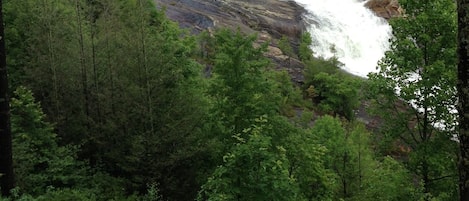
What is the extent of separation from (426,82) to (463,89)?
23.1 feet

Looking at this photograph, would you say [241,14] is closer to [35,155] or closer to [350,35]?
[350,35]

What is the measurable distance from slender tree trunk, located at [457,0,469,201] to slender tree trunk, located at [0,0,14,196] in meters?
8.95

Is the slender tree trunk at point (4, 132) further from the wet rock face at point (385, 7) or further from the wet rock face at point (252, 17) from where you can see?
the wet rock face at point (385, 7)

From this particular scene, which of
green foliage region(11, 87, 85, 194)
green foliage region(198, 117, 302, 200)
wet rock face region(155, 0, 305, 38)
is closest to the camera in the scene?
green foliage region(198, 117, 302, 200)

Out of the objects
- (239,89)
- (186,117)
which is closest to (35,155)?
(186,117)

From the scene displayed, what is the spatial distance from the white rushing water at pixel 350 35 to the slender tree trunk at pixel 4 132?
44026 mm

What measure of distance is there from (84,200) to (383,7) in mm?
56220

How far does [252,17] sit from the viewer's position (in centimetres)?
5134

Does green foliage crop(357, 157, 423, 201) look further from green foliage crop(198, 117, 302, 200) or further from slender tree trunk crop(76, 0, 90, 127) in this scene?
slender tree trunk crop(76, 0, 90, 127)

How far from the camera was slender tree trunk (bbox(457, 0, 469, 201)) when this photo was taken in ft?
16.6

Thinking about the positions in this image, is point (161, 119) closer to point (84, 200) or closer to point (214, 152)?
point (214, 152)

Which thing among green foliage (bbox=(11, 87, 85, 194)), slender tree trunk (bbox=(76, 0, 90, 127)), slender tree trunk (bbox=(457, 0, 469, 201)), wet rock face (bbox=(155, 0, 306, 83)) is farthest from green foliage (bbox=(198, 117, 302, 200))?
wet rock face (bbox=(155, 0, 306, 83))

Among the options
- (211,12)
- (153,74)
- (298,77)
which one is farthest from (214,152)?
(211,12)

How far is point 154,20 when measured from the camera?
979 inches
